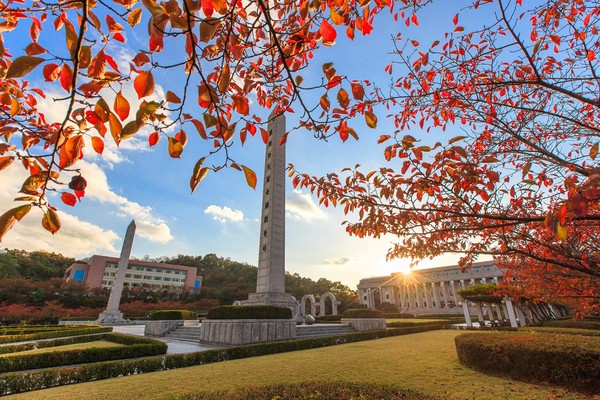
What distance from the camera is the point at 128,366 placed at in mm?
7793

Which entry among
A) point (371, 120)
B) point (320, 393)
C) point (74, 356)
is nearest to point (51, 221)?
point (371, 120)

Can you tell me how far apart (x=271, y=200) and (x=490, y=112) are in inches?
663

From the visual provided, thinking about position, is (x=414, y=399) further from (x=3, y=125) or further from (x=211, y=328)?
(x=211, y=328)

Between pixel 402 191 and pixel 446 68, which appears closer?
pixel 402 191

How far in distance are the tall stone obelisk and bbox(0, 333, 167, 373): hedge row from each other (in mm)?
8335

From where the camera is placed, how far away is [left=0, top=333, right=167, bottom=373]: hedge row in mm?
8344

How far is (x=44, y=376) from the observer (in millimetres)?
6602

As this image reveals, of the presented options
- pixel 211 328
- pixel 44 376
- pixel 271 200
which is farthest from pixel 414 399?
pixel 271 200

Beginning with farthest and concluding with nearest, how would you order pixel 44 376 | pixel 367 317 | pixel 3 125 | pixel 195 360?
1. pixel 367 317
2. pixel 195 360
3. pixel 44 376
4. pixel 3 125

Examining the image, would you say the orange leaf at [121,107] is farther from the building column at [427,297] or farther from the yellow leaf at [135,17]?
the building column at [427,297]

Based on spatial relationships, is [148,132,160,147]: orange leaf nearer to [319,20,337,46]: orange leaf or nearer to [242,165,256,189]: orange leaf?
[242,165,256,189]: orange leaf

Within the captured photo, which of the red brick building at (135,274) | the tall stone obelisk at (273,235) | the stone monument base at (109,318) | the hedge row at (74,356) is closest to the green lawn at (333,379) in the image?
the hedge row at (74,356)

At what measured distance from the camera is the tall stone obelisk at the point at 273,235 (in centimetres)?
1864

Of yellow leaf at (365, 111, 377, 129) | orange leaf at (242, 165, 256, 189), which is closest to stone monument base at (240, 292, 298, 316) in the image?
yellow leaf at (365, 111, 377, 129)
